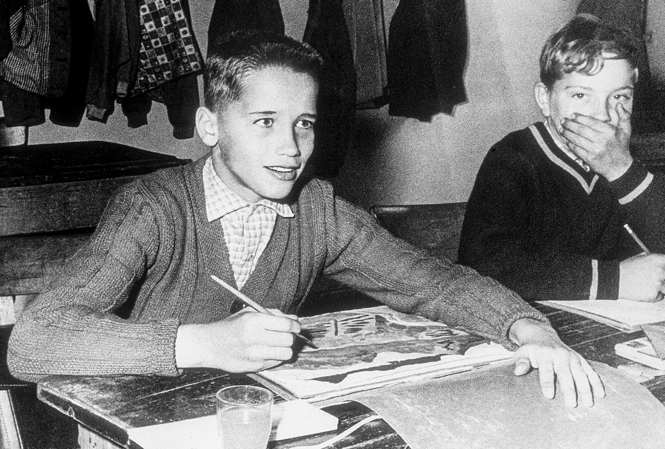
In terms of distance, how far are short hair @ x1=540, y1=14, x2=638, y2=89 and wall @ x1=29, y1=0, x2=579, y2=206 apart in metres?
2.44

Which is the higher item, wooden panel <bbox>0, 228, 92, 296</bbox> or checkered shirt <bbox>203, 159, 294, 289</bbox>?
checkered shirt <bbox>203, 159, 294, 289</bbox>

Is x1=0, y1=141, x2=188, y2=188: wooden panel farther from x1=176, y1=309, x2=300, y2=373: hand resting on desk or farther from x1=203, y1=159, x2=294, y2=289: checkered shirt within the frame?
x1=176, y1=309, x2=300, y2=373: hand resting on desk

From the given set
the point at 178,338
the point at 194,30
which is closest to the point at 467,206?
the point at 178,338

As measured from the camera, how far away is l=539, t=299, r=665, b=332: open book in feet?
4.73

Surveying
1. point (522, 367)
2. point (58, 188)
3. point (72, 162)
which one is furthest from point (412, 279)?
point (72, 162)

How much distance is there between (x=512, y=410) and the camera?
0.98 m

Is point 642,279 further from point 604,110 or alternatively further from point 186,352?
point 186,352

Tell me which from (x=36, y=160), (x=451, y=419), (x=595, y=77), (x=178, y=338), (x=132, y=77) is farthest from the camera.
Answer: (x=132, y=77)

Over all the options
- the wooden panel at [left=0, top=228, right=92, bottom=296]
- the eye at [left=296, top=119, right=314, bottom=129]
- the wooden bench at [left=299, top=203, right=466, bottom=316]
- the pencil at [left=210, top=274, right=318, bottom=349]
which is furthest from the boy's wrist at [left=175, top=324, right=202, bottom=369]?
the wooden panel at [left=0, top=228, right=92, bottom=296]

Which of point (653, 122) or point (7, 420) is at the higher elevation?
point (653, 122)

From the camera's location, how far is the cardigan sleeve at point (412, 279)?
1.37 metres

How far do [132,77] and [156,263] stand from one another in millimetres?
2395

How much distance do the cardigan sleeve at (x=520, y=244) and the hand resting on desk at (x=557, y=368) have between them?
44cm

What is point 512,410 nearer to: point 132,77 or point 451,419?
point 451,419
